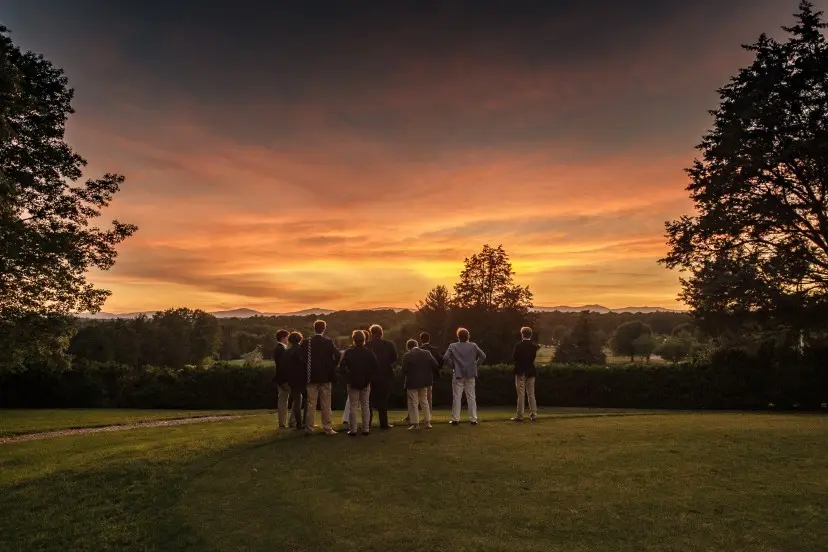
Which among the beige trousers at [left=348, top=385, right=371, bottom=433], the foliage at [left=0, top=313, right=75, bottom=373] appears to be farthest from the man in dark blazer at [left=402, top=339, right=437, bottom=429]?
the foliage at [left=0, top=313, right=75, bottom=373]

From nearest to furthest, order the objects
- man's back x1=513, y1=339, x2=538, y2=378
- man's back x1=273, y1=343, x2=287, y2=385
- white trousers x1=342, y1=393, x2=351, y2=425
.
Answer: white trousers x1=342, y1=393, x2=351, y2=425 < man's back x1=273, y1=343, x2=287, y2=385 < man's back x1=513, y1=339, x2=538, y2=378

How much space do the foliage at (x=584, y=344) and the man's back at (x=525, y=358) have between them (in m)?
75.2

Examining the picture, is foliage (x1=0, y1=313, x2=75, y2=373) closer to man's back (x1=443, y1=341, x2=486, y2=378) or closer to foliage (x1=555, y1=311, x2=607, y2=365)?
man's back (x1=443, y1=341, x2=486, y2=378)

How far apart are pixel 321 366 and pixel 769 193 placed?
26939 millimetres

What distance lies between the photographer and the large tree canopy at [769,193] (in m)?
28.0

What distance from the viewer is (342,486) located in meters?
8.54

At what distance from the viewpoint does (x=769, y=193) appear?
2934cm

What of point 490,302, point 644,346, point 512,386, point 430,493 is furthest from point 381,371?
point 644,346

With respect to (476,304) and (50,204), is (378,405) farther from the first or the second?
(476,304)

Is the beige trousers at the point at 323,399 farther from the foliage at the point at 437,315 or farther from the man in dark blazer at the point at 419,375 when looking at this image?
the foliage at the point at 437,315

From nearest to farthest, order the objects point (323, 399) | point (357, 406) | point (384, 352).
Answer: point (323, 399)
point (357, 406)
point (384, 352)

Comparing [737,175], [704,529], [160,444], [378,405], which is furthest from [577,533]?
[737,175]

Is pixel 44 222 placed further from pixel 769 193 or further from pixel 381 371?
pixel 769 193

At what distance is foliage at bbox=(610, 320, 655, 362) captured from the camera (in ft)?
398
